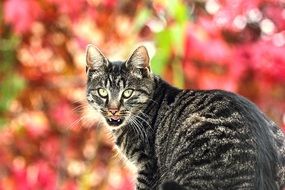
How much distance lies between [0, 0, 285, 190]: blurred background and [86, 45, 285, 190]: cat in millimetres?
1164

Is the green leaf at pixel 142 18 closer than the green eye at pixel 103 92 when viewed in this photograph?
No

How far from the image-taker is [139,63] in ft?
14.9

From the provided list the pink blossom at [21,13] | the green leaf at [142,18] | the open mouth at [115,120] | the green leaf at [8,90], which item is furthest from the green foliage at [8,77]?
the open mouth at [115,120]

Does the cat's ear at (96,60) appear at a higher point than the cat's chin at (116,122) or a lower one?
higher

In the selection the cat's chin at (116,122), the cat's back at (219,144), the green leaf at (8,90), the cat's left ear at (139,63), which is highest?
the green leaf at (8,90)

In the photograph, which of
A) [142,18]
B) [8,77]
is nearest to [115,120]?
[142,18]

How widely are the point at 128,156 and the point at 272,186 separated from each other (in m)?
0.96

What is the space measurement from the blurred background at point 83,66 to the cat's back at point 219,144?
1536 mm

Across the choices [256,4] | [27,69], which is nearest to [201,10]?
[256,4]

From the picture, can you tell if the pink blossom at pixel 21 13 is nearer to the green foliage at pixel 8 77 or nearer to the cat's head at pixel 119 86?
the green foliage at pixel 8 77

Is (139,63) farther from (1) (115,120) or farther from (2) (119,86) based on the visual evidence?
(1) (115,120)

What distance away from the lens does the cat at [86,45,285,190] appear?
3.70 m

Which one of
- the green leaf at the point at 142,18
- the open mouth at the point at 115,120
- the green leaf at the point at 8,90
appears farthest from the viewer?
the green leaf at the point at 8,90

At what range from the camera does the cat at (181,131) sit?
3699 millimetres
